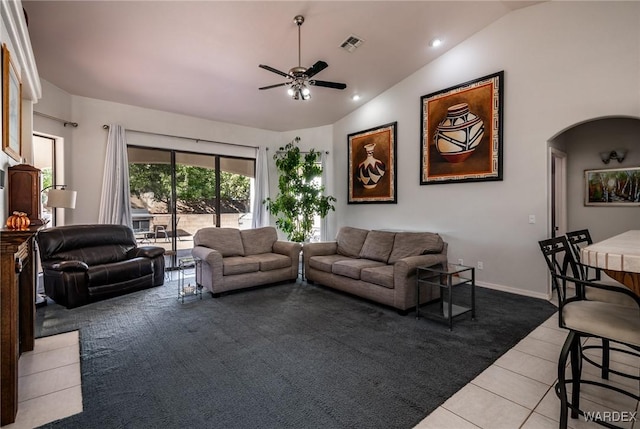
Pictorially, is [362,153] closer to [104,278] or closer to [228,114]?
[228,114]

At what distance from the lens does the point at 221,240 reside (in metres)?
4.80

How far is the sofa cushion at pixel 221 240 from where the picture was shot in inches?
185

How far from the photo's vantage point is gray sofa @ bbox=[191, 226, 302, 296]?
13.8 feet

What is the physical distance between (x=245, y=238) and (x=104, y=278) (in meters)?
1.98

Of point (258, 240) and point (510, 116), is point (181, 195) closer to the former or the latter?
point (258, 240)

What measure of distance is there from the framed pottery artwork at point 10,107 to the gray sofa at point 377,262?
3.57 m

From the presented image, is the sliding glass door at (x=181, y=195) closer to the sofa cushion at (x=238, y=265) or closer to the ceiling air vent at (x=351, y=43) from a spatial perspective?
the sofa cushion at (x=238, y=265)

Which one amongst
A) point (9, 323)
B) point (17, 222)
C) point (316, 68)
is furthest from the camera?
point (316, 68)

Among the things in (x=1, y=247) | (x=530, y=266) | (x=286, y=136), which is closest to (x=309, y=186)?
(x=286, y=136)

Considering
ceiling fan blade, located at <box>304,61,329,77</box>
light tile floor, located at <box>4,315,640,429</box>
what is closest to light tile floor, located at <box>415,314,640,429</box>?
light tile floor, located at <box>4,315,640,429</box>

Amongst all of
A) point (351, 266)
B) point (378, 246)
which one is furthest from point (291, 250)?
point (378, 246)

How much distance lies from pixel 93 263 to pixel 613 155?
24.9 feet

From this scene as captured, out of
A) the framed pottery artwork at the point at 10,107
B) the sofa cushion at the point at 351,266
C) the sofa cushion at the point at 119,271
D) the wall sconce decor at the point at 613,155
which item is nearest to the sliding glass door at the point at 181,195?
the sofa cushion at the point at 119,271

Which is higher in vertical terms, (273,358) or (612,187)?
(612,187)
